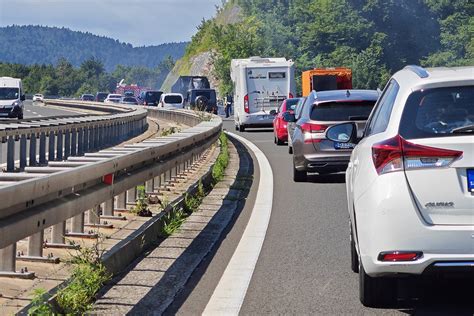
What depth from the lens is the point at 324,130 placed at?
1769 centimetres

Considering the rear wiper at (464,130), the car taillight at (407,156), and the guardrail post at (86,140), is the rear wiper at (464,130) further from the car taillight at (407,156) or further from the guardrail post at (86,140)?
the guardrail post at (86,140)

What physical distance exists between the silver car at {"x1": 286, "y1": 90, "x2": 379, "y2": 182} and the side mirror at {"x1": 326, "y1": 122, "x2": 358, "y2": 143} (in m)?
8.58

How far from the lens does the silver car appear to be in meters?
17.5

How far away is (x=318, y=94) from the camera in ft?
60.4

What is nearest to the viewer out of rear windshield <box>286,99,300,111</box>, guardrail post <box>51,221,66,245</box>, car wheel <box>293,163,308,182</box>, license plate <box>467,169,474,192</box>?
license plate <box>467,169,474,192</box>

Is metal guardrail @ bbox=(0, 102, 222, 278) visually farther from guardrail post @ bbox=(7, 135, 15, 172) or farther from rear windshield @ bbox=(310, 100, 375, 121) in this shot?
guardrail post @ bbox=(7, 135, 15, 172)

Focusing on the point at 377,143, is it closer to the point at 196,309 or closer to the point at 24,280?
the point at 196,309

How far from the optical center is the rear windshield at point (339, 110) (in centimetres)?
1741

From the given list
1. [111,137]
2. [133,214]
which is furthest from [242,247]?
[111,137]

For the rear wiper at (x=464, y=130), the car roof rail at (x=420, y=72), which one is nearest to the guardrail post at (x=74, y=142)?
the car roof rail at (x=420, y=72)

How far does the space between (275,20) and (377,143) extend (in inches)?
5607

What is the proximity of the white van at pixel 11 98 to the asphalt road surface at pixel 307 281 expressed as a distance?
38.1 meters

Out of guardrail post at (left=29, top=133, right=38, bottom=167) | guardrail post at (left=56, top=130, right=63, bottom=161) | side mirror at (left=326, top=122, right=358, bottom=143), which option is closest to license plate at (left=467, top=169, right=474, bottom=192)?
side mirror at (left=326, top=122, right=358, bottom=143)

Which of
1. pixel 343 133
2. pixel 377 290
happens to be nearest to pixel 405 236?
pixel 377 290
